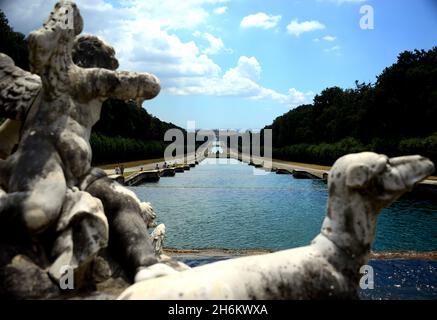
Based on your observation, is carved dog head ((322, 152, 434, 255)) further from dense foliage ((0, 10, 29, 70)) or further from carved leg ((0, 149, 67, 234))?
dense foliage ((0, 10, 29, 70))

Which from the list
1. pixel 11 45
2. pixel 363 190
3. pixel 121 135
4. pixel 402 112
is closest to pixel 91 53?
pixel 363 190

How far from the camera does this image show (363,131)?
4222 centimetres

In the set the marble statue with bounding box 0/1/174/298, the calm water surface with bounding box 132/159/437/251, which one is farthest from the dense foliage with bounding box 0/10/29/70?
the marble statue with bounding box 0/1/174/298

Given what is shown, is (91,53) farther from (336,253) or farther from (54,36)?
(336,253)

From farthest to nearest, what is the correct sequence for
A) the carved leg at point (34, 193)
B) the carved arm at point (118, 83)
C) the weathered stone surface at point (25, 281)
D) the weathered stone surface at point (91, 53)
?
the weathered stone surface at point (91, 53)
the carved arm at point (118, 83)
the carved leg at point (34, 193)
the weathered stone surface at point (25, 281)

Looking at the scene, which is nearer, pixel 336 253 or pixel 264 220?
pixel 336 253

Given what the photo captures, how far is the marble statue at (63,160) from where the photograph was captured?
328 cm

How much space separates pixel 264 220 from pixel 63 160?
14.3 meters

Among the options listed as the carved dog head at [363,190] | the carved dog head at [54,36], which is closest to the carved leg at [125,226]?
the carved dog head at [54,36]

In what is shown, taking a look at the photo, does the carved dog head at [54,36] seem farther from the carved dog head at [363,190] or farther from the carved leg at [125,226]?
the carved dog head at [363,190]

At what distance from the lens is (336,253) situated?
3.11m

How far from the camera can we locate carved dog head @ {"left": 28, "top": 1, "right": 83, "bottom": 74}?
3.43m

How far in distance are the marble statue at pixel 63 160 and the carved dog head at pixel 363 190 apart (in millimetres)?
1304
